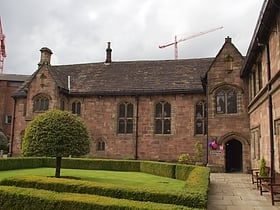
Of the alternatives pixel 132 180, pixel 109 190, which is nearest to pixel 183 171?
pixel 132 180

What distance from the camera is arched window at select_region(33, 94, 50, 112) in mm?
27438

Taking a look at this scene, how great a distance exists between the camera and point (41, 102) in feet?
90.6

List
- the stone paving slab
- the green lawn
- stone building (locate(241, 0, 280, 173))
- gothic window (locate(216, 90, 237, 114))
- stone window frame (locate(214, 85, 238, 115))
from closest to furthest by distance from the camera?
the stone paving slab → stone building (locate(241, 0, 280, 173)) → the green lawn → stone window frame (locate(214, 85, 238, 115)) → gothic window (locate(216, 90, 237, 114))

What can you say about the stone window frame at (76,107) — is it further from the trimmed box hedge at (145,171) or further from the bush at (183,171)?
the bush at (183,171)

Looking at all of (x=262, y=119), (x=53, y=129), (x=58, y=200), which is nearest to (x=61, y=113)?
(x=53, y=129)

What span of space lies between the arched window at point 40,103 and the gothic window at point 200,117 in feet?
44.1

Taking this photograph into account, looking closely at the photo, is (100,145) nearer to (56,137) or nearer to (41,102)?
(41,102)

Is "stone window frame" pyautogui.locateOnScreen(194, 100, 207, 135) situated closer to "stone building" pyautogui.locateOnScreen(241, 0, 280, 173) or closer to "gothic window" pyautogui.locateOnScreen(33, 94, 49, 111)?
"stone building" pyautogui.locateOnScreen(241, 0, 280, 173)

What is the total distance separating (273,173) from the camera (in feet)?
42.3

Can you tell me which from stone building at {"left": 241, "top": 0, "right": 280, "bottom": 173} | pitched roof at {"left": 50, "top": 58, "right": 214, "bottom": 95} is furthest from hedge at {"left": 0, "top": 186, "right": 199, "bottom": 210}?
pitched roof at {"left": 50, "top": 58, "right": 214, "bottom": 95}

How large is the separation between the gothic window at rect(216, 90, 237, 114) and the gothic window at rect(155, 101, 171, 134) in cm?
543

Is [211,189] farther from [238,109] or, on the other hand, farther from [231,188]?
[238,109]

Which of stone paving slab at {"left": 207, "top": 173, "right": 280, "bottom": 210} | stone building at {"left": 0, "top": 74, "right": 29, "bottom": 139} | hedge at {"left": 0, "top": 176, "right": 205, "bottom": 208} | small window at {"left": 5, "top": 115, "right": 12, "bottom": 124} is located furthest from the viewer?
small window at {"left": 5, "top": 115, "right": 12, "bottom": 124}

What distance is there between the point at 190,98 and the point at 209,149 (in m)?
5.74
